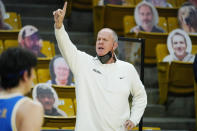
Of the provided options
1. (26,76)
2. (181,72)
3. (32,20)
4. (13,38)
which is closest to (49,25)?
(32,20)

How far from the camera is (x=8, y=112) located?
2412mm

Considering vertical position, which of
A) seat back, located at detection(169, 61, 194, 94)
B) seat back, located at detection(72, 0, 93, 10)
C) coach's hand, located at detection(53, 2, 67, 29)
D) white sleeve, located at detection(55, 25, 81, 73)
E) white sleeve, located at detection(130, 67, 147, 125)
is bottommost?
seat back, located at detection(169, 61, 194, 94)

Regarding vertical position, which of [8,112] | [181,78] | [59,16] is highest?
[59,16]

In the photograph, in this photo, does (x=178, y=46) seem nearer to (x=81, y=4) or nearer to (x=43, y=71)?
(x=43, y=71)

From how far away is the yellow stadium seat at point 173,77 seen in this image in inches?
264

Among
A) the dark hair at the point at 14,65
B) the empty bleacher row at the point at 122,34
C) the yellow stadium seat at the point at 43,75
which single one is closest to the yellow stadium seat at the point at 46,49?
the empty bleacher row at the point at 122,34

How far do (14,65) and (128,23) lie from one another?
16.7 feet

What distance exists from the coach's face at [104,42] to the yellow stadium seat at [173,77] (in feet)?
8.83

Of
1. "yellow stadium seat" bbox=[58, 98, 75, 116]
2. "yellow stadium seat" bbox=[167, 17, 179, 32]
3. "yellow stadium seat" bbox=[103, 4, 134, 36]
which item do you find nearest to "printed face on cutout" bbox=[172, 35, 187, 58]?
"yellow stadium seat" bbox=[167, 17, 179, 32]

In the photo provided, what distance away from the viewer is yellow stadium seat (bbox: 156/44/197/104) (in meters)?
6.71

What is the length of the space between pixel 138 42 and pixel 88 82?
122 cm

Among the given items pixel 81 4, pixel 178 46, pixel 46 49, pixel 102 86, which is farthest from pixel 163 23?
pixel 102 86

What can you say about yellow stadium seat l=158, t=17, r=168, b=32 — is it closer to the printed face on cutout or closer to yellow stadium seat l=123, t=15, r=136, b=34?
yellow stadium seat l=123, t=15, r=136, b=34

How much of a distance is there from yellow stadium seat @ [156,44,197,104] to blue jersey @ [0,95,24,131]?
173 inches
